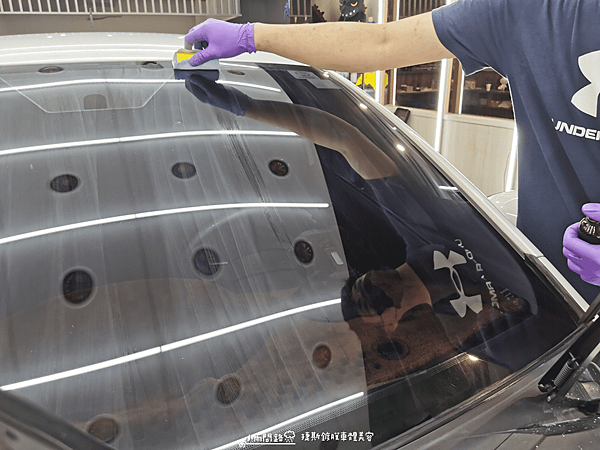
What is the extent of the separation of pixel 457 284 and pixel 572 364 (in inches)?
8.4

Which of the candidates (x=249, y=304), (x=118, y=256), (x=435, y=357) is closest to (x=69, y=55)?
(x=118, y=256)

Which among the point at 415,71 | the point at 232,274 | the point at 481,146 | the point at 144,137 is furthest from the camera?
the point at 415,71

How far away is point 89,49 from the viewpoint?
1.03m

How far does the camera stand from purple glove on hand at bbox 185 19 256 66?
1133 mm

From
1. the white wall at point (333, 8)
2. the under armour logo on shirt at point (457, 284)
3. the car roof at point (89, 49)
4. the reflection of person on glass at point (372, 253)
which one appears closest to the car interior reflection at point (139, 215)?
the reflection of person on glass at point (372, 253)

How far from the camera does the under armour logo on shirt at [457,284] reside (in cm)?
68

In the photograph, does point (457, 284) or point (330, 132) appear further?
point (330, 132)

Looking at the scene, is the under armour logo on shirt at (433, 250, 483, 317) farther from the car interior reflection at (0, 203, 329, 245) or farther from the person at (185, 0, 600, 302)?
the person at (185, 0, 600, 302)

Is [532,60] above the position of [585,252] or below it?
above

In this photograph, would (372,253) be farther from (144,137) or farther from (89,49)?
(89,49)

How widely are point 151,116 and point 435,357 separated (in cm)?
67

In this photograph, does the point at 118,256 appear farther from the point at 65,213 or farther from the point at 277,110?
the point at 277,110

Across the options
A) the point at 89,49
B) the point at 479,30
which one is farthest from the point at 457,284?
the point at 89,49

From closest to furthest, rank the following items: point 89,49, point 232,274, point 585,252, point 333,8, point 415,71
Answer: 1. point 232,274
2. point 585,252
3. point 89,49
4. point 333,8
5. point 415,71
